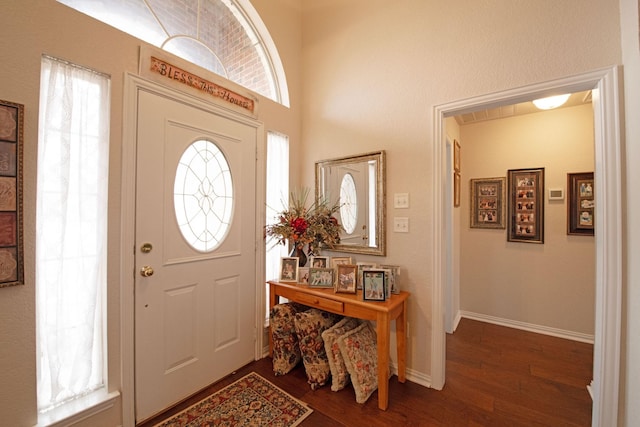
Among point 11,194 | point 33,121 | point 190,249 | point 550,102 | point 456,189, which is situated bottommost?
point 190,249

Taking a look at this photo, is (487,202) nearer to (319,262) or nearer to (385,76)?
(385,76)

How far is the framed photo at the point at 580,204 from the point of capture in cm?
280

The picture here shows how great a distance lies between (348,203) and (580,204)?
8.49ft

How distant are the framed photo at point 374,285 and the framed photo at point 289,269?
0.70m

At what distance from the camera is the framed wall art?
4.03 feet

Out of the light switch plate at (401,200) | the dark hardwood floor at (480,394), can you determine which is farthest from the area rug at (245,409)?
the light switch plate at (401,200)

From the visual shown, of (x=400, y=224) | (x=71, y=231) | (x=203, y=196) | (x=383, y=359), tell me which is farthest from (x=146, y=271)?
(x=400, y=224)

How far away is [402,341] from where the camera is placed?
2043mm

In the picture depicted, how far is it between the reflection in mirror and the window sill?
1.89 meters

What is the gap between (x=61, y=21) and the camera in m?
1.40

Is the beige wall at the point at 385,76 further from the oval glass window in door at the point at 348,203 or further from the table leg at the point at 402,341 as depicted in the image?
the oval glass window in door at the point at 348,203

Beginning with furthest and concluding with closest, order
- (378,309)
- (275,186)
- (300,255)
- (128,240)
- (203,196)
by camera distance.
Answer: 1. (275,186)
2. (300,255)
3. (203,196)
4. (378,309)
5. (128,240)

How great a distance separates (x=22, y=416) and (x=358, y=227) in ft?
7.63

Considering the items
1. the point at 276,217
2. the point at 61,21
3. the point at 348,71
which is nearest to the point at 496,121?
the point at 348,71
